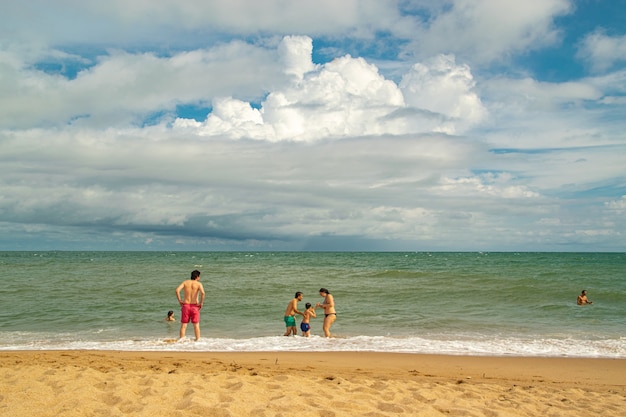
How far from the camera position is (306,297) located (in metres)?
23.8

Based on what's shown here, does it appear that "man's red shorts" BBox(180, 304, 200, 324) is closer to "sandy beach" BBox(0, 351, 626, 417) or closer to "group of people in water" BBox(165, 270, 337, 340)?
"group of people in water" BBox(165, 270, 337, 340)

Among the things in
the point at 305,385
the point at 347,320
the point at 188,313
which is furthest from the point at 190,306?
the point at 347,320

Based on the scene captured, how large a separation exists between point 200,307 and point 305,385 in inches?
229

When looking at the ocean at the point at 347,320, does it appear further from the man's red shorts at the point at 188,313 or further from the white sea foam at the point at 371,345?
the man's red shorts at the point at 188,313

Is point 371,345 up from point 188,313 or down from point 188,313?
down

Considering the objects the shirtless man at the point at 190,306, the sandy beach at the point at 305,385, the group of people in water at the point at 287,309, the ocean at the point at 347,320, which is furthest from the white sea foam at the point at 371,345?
the sandy beach at the point at 305,385

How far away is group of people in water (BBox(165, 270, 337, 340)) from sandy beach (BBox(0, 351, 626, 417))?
6.05 ft

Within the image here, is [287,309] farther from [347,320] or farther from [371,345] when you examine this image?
[347,320]

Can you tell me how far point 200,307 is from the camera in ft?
37.6

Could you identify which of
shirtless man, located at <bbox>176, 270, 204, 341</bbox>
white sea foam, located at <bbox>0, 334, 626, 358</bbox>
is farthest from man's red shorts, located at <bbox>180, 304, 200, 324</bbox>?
white sea foam, located at <bbox>0, 334, 626, 358</bbox>

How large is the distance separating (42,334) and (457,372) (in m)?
11.1

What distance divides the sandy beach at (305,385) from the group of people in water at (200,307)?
1845 millimetres

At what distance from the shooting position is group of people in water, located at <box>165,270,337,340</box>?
11422 mm

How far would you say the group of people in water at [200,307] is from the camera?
11422 millimetres
